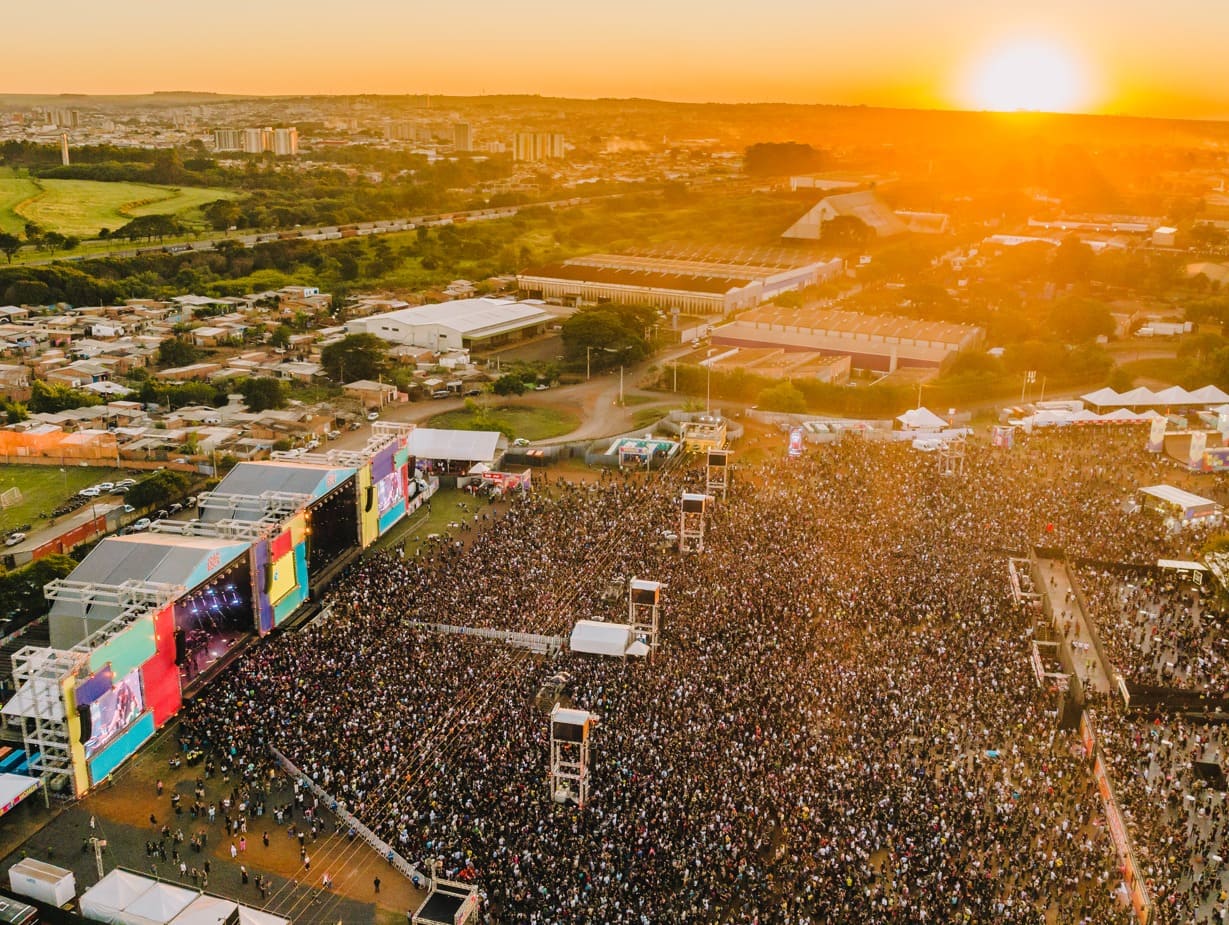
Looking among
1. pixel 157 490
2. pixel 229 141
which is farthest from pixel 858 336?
pixel 229 141

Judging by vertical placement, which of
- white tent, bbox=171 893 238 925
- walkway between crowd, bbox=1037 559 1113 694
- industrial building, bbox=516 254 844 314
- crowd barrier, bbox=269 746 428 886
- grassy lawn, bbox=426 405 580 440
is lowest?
crowd barrier, bbox=269 746 428 886

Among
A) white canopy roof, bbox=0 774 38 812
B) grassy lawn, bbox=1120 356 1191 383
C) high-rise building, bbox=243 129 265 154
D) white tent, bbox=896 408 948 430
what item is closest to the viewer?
white canopy roof, bbox=0 774 38 812

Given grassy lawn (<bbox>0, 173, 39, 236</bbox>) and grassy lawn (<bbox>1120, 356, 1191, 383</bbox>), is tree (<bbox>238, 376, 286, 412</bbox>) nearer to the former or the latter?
grassy lawn (<bbox>1120, 356, 1191, 383</bbox>)

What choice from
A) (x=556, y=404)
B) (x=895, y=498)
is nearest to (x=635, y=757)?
(x=895, y=498)

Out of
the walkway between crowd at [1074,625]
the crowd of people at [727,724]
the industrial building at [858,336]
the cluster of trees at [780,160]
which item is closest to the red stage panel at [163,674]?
the crowd of people at [727,724]

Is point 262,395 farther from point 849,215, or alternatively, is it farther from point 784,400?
point 849,215

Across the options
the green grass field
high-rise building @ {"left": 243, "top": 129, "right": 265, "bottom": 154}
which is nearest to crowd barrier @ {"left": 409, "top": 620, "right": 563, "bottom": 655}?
the green grass field

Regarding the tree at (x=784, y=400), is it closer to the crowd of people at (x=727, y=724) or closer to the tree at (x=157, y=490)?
the crowd of people at (x=727, y=724)
